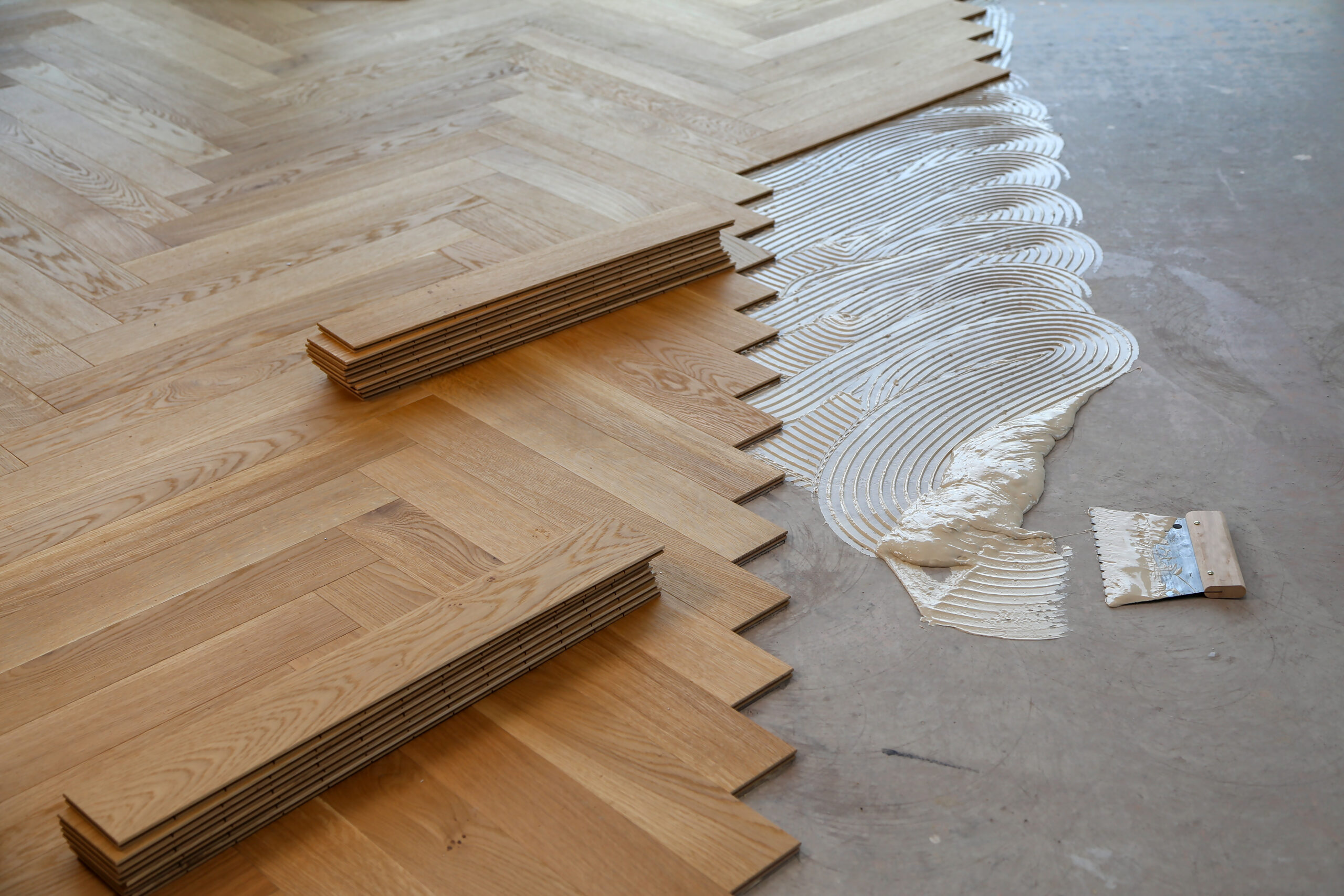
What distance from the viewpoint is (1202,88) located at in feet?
12.0

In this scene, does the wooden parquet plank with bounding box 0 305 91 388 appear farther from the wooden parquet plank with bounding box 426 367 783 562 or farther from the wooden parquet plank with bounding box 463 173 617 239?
the wooden parquet plank with bounding box 463 173 617 239

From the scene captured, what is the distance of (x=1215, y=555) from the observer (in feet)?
6.33

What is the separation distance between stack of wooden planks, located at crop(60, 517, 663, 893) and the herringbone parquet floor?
4 centimetres

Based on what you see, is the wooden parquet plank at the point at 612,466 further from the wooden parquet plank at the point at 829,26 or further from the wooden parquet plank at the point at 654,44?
the wooden parquet plank at the point at 829,26

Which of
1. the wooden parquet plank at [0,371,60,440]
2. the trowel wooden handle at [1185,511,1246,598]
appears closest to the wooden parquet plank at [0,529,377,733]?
the wooden parquet plank at [0,371,60,440]

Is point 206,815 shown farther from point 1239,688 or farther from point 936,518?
point 1239,688

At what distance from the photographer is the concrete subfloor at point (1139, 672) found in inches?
59.5

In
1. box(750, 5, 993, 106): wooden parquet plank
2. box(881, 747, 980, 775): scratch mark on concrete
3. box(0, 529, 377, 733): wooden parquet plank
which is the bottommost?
box(881, 747, 980, 775): scratch mark on concrete

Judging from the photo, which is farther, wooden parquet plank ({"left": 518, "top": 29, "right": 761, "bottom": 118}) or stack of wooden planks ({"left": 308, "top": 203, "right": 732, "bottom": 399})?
wooden parquet plank ({"left": 518, "top": 29, "right": 761, "bottom": 118})

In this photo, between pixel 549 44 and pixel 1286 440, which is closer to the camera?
pixel 1286 440

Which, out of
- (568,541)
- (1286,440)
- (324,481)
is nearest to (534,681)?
(568,541)

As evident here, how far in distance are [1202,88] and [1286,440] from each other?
190 centimetres

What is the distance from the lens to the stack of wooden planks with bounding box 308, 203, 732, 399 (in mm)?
2328

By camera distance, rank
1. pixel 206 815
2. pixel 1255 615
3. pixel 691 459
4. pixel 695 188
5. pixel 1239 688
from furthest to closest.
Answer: pixel 695 188, pixel 691 459, pixel 1255 615, pixel 1239 688, pixel 206 815
